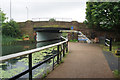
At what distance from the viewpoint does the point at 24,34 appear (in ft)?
66.2

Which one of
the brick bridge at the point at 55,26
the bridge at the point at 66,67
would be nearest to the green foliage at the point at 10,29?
the brick bridge at the point at 55,26

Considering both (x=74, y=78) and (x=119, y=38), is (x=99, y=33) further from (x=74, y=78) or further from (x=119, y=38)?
(x=74, y=78)

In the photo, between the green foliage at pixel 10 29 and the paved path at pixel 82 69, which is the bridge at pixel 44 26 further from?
the paved path at pixel 82 69

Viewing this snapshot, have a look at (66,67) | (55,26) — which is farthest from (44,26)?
(66,67)

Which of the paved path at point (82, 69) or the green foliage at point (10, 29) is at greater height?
the green foliage at point (10, 29)

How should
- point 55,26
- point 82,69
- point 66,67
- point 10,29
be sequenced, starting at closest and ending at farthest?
point 82,69 → point 66,67 → point 10,29 → point 55,26

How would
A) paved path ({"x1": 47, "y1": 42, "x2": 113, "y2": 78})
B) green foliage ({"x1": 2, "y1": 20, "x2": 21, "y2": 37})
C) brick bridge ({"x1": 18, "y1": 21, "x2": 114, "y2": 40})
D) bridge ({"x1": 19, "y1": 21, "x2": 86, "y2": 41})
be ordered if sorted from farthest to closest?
bridge ({"x1": 19, "y1": 21, "x2": 86, "y2": 41}), green foliage ({"x1": 2, "y1": 20, "x2": 21, "y2": 37}), brick bridge ({"x1": 18, "y1": 21, "x2": 114, "y2": 40}), paved path ({"x1": 47, "y1": 42, "x2": 113, "y2": 78})

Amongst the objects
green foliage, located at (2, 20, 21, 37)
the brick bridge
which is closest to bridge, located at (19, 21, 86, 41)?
the brick bridge

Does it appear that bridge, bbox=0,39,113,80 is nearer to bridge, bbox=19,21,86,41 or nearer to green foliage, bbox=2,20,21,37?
bridge, bbox=19,21,86,41

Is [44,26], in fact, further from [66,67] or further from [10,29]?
[66,67]

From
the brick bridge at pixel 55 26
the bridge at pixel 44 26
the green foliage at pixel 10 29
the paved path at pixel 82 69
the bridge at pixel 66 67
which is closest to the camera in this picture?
the bridge at pixel 66 67

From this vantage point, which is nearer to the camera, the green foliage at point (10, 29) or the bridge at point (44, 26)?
the green foliage at point (10, 29)

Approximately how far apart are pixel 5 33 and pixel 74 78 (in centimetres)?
1765

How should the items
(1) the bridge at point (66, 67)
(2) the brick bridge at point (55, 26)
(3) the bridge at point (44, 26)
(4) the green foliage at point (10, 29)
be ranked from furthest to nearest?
(3) the bridge at point (44, 26)
(4) the green foliage at point (10, 29)
(2) the brick bridge at point (55, 26)
(1) the bridge at point (66, 67)
